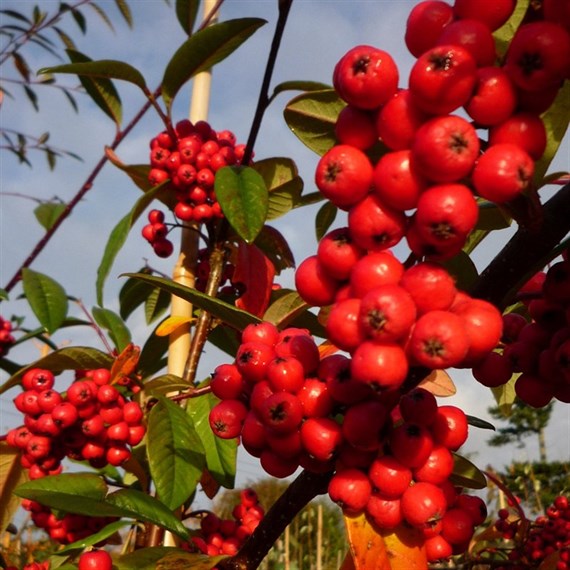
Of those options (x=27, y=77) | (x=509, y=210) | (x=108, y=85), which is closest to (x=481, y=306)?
(x=509, y=210)

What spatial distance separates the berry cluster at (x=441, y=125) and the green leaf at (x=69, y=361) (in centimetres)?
113

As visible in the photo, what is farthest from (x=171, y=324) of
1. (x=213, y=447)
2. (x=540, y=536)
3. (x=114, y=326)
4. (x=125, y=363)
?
(x=540, y=536)

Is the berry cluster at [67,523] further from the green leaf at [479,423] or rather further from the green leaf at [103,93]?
the green leaf at [103,93]

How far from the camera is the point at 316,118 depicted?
3.07ft

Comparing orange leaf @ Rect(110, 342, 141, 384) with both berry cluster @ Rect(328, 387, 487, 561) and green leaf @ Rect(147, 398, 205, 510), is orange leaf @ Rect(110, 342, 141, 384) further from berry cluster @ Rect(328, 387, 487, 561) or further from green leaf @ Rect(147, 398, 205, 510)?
berry cluster @ Rect(328, 387, 487, 561)

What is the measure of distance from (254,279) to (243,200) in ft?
0.92

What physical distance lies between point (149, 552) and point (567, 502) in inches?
60.1

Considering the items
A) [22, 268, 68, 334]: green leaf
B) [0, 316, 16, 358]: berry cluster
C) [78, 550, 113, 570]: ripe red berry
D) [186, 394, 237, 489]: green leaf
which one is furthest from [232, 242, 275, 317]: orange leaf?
[0, 316, 16, 358]: berry cluster

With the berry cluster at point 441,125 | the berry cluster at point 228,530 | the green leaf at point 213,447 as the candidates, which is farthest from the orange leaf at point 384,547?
the berry cluster at point 228,530

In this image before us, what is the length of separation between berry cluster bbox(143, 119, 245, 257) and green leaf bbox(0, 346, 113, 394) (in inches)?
17.1

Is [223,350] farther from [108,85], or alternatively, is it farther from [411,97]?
[411,97]

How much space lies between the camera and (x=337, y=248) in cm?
59

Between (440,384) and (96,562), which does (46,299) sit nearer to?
(96,562)

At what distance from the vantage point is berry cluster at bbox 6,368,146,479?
1.45 metres
